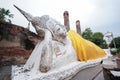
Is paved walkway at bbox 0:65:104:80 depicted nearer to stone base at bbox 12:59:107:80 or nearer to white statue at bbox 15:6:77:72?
stone base at bbox 12:59:107:80

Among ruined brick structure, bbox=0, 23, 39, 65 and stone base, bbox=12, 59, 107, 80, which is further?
ruined brick structure, bbox=0, 23, 39, 65

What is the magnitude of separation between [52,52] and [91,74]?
2.45 ft

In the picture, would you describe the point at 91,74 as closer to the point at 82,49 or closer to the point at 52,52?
the point at 82,49

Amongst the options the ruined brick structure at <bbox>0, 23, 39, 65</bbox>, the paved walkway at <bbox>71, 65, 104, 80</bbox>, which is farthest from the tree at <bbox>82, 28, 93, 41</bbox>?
the paved walkway at <bbox>71, 65, 104, 80</bbox>

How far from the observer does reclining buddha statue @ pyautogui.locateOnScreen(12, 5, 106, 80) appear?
1382mm

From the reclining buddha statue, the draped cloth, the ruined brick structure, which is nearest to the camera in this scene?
the reclining buddha statue

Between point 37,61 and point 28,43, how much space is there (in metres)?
3.26

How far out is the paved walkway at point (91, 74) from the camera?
1671mm

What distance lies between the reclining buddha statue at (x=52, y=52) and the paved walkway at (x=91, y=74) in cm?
10

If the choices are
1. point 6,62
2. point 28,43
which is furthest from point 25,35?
point 6,62

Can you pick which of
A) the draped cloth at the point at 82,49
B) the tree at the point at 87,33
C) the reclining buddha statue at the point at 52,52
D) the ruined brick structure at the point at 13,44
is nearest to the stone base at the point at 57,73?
the reclining buddha statue at the point at 52,52

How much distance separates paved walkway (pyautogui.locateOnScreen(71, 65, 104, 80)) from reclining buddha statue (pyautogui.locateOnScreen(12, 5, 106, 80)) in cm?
10

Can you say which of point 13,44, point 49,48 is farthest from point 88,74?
point 13,44

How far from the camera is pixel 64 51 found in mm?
1703
